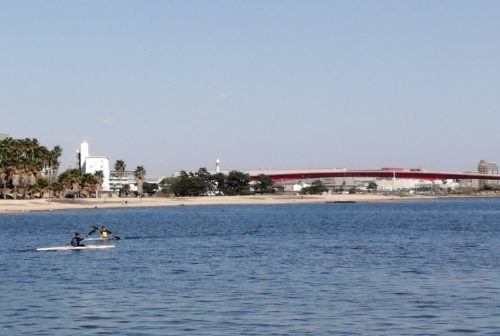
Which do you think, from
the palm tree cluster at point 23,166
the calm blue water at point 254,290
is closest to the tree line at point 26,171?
the palm tree cluster at point 23,166

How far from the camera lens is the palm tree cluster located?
175m

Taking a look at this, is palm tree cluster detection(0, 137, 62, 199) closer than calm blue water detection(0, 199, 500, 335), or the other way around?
calm blue water detection(0, 199, 500, 335)

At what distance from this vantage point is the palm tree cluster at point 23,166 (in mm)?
175125

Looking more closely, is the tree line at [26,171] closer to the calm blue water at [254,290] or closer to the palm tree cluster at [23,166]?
the palm tree cluster at [23,166]

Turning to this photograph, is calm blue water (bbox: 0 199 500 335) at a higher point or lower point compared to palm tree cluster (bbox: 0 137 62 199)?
lower

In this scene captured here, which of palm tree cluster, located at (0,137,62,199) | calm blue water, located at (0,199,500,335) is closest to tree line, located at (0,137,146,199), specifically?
palm tree cluster, located at (0,137,62,199)

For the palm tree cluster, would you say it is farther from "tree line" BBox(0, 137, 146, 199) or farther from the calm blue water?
the calm blue water

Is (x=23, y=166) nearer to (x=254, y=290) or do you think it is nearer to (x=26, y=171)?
(x=26, y=171)

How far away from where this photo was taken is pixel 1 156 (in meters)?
175

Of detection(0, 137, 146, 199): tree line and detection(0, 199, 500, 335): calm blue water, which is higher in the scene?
detection(0, 137, 146, 199): tree line

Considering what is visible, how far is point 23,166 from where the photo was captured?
175m

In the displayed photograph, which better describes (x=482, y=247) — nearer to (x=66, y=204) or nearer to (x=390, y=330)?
(x=390, y=330)

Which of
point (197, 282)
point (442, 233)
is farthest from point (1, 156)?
point (197, 282)

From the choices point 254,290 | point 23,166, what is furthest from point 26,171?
point 254,290
